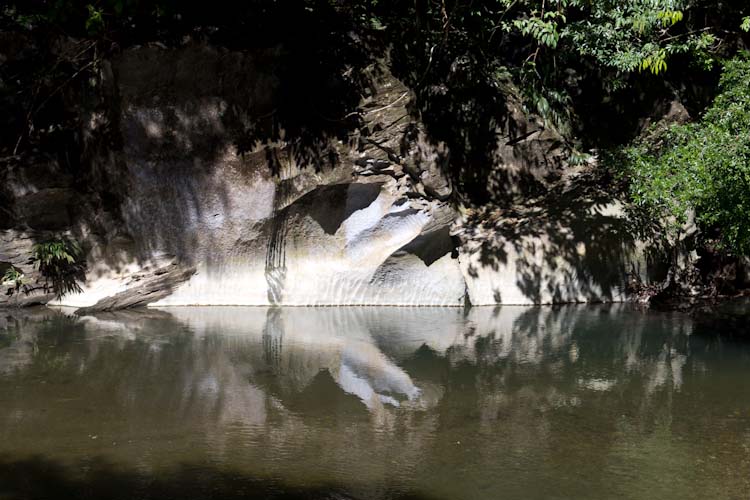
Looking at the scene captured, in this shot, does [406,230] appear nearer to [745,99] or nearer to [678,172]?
[678,172]

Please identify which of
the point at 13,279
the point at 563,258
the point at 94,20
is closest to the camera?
the point at 94,20

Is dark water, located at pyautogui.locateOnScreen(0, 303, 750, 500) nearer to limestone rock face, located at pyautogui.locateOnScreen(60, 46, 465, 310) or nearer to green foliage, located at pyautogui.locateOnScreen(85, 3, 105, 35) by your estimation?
limestone rock face, located at pyautogui.locateOnScreen(60, 46, 465, 310)

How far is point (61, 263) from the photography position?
11664mm

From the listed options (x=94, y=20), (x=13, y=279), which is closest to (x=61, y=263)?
(x=13, y=279)

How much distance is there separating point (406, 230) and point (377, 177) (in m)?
0.91

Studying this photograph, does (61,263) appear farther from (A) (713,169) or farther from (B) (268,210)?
(A) (713,169)

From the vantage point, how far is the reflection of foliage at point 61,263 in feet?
37.3

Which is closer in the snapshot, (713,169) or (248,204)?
(713,169)

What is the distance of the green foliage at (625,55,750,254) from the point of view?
973 cm

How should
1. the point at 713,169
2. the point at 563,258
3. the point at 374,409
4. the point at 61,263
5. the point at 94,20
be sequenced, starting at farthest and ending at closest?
the point at 563,258, the point at 61,263, the point at 94,20, the point at 713,169, the point at 374,409

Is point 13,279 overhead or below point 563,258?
below

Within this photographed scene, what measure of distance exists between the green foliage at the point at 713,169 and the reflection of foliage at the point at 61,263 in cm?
807

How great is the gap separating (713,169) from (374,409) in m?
5.88

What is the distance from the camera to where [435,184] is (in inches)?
481
